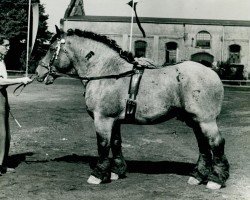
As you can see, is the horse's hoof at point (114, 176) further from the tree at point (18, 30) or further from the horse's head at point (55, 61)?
the tree at point (18, 30)

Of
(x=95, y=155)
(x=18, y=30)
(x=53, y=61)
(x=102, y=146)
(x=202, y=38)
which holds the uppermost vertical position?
(x=18, y=30)

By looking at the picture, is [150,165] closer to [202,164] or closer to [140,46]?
[202,164]

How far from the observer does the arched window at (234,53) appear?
49156 mm

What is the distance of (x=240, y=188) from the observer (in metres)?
5.84

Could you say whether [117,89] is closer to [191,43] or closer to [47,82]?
[47,82]

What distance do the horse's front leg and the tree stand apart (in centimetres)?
4140

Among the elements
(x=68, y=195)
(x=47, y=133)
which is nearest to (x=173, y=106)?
(x=68, y=195)

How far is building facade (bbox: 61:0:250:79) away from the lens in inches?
1922

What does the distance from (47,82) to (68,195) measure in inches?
77.9

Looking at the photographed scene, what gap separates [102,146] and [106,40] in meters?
1.72

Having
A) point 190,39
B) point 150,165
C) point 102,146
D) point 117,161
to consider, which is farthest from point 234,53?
point 102,146

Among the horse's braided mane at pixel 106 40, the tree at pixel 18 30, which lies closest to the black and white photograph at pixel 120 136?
the horse's braided mane at pixel 106 40

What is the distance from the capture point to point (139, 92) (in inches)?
230

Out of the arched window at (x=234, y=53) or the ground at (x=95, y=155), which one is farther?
the arched window at (x=234, y=53)
